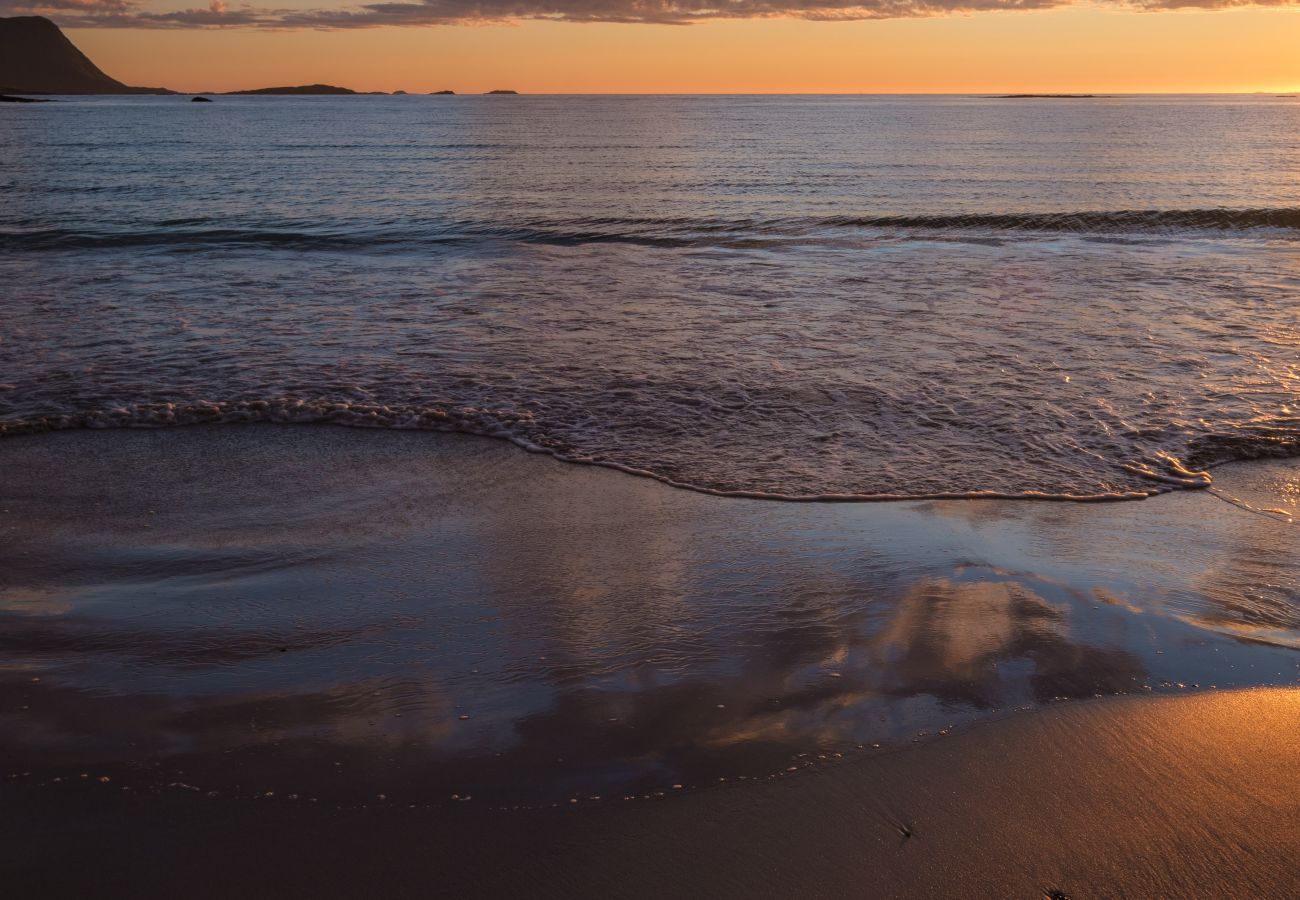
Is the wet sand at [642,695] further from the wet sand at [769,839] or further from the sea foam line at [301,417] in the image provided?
the sea foam line at [301,417]

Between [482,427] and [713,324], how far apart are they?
4.58 meters

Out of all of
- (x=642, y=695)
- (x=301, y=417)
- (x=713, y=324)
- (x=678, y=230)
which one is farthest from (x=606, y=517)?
(x=678, y=230)

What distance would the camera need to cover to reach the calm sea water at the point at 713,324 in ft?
24.4

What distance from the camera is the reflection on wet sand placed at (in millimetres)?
3391

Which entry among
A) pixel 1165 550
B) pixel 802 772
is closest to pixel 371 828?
pixel 802 772

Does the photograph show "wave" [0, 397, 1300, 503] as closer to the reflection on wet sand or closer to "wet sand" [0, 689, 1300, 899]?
the reflection on wet sand

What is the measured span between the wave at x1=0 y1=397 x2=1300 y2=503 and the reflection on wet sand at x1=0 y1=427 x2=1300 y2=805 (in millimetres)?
233

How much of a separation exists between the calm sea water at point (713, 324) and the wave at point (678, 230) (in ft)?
0.50

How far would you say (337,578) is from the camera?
4.96m

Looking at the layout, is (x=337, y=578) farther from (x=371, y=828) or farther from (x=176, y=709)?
(x=371, y=828)

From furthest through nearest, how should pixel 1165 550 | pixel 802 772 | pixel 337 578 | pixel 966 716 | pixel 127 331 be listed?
pixel 127 331 < pixel 1165 550 < pixel 337 578 < pixel 966 716 < pixel 802 772

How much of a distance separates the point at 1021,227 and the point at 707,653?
21723 mm

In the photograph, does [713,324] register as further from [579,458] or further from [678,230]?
[678,230]

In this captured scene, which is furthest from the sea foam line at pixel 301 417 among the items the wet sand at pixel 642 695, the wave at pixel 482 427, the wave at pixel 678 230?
the wave at pixel 678 230
